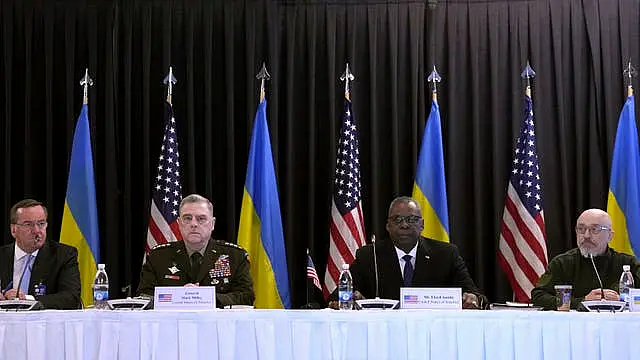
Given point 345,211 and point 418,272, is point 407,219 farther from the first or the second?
point 345,211

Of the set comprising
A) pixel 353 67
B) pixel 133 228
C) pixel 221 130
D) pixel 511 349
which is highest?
pixel 353 67

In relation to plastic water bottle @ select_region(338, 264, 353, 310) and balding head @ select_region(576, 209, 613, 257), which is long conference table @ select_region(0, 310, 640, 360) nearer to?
plastic water bottle @ select_region(338, 264, 353, 310)

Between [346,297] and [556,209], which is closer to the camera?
[346,297]

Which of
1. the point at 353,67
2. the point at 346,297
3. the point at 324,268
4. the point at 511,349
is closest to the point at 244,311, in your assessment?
the point at 346,297

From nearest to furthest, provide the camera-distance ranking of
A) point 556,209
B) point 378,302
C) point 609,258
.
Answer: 1. point 378,302
2. point 609,258
3. point 556,209

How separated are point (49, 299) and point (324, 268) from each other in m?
3.03

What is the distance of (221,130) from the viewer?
771 centimetres

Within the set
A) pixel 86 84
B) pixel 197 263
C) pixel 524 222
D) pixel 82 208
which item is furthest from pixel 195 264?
pixel 524 222

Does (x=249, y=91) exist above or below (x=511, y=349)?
above

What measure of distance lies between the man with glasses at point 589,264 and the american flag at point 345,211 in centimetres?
189

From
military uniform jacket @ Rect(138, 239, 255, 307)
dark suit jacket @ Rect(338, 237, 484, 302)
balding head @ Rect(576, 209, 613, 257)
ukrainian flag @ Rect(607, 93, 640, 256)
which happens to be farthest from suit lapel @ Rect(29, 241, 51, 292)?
ukrainian flag @ Rect(607, 93, 640, 256)

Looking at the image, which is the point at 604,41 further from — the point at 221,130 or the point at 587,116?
the point at 221,130

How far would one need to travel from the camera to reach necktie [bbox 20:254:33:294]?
5375 mm

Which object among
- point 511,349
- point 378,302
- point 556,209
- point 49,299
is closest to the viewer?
point 511,349
